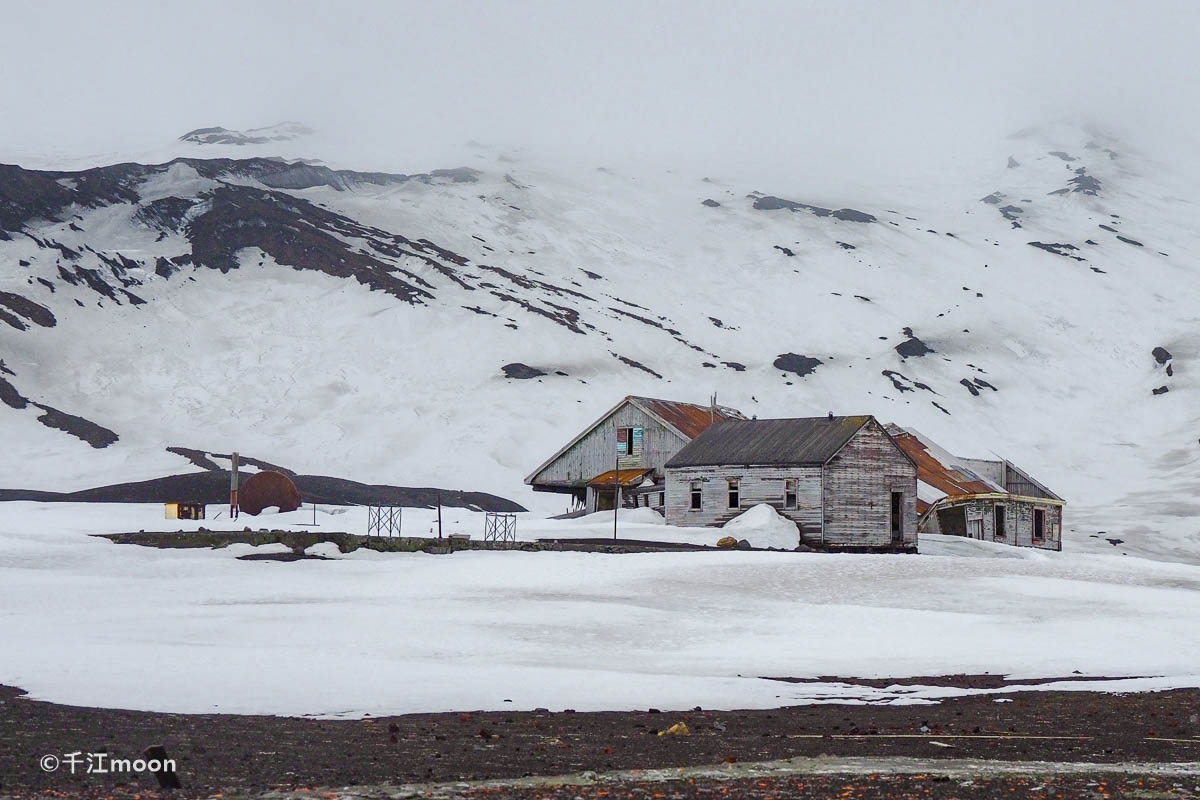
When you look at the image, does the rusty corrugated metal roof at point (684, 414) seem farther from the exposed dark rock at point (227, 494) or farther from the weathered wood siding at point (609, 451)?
the exposed dark rock at point (227, 494)

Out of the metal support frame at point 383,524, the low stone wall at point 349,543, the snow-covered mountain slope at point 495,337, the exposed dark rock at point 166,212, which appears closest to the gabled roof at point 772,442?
the low stone wall at point 349,543

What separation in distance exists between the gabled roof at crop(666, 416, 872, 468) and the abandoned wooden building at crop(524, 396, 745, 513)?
4292 millimetres

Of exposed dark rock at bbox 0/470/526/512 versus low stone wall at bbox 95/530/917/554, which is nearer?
low stone wall at bbox 95/530/917/554

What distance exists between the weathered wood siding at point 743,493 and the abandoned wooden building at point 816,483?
44mm

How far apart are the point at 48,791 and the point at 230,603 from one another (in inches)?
930

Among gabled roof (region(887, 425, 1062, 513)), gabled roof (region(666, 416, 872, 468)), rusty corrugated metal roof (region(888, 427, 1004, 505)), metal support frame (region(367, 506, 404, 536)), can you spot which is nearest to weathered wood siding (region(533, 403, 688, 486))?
gabled roof (region(666, 416, 872, 468))

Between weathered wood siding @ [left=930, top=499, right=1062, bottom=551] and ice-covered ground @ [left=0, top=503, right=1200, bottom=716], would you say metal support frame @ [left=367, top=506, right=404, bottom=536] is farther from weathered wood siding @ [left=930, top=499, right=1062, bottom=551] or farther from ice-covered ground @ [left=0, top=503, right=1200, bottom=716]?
weathered wood siding @ [left=930, top=499, right=1062, bottom=551]

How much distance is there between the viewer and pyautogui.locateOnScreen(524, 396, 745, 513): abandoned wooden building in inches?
2707

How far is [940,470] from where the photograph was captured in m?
71.9

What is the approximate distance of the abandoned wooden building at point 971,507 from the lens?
66562 mm

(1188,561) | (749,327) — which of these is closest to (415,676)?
(1188,561)

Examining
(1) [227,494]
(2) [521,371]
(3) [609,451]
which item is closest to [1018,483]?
(3) [609,451]

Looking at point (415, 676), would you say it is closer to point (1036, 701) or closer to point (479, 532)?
point (1036, 701)

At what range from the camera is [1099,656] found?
2734cm
